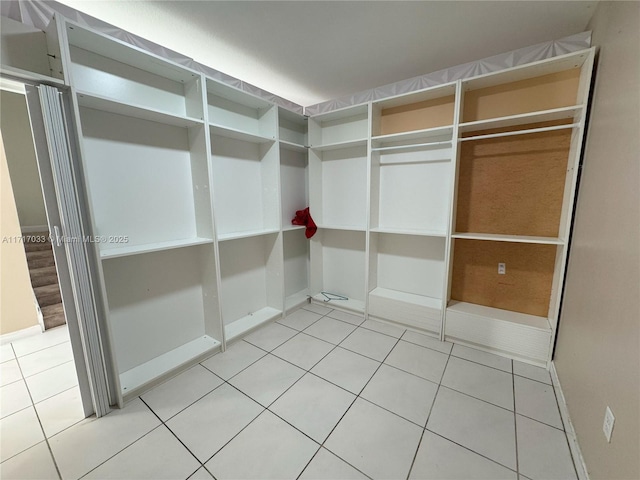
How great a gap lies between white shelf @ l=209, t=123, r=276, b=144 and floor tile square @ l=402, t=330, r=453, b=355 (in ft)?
8.23

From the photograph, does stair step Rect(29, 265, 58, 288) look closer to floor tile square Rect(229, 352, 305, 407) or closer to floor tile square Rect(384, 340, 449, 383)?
floor tile square Rect(229, 352, 305, 407)

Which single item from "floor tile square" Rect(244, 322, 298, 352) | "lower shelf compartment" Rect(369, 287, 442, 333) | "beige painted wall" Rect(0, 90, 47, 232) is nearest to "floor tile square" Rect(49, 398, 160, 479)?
"floor tile square" Rect(244, 322, 298, 352)

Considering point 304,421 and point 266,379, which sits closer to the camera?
point 304,421

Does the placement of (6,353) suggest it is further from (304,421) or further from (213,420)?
(304,421)

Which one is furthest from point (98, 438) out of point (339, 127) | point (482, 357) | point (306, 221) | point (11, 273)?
point (339, 127)

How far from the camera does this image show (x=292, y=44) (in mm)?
2082

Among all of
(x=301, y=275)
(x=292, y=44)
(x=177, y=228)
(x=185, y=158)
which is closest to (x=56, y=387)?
(x=177, y=228)

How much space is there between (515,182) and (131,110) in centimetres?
315

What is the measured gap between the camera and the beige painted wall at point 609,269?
1.00 meters

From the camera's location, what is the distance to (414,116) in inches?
106

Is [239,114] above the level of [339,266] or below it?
above

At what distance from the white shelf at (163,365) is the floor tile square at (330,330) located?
982 millimetres

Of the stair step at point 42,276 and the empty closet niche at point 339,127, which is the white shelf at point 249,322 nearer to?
the empty closet niche at point 339,127

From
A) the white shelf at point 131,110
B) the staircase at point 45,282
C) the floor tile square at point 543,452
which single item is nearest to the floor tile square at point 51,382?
the staircase at point 45,282
